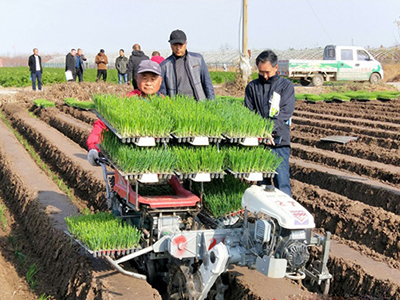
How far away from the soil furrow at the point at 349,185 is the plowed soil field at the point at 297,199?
0.05ft

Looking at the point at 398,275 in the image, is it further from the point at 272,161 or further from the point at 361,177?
the point at 361,177

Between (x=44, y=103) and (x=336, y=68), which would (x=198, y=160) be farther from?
(x=336, y=68)

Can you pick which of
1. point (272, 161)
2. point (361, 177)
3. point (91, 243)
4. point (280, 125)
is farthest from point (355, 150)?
point (91, 243)

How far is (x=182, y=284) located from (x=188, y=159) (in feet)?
3.14

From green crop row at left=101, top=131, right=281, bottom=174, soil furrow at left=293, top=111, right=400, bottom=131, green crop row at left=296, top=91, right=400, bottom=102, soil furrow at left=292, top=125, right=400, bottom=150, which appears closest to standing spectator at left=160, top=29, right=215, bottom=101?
green crop row at left=101, top=131, right=281, bottom=174

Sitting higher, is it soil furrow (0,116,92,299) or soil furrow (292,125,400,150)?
soil furrow (292,125,400,150)

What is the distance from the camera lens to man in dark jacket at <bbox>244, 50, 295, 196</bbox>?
493cm

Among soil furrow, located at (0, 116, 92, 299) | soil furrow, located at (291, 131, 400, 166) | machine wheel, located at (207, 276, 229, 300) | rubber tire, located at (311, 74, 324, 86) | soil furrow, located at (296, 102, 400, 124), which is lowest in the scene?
soil furrow, located at (0, 116, 92, 299)

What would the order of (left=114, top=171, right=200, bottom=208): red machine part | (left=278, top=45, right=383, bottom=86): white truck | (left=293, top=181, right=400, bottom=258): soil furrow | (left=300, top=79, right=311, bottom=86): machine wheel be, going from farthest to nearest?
(left=300, top=79, right=311, bottom=86): machine wheel
(left=278, top=45, right=383, bottom=86): white truck
(left=293, top=181, right=400, bottom=258): soil furrow
(left=114, top=171, right=200, bottom=208): red machine part

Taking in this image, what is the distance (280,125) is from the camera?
4973 millimetres

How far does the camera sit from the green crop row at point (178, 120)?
391 cm

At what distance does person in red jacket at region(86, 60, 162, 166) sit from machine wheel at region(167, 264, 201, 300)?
117cm

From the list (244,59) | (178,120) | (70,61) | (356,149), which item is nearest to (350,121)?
(356,149)

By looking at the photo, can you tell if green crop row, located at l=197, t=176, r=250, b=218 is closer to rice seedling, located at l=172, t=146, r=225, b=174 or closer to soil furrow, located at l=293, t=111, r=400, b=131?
rice seedling, located at l=172, t=146, r=225, b=174
